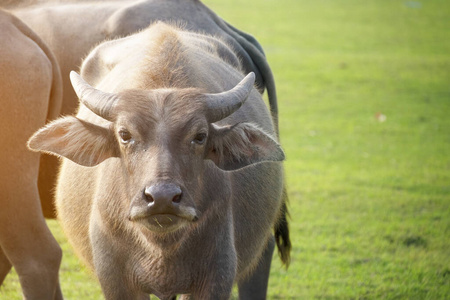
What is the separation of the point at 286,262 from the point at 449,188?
4364 mm

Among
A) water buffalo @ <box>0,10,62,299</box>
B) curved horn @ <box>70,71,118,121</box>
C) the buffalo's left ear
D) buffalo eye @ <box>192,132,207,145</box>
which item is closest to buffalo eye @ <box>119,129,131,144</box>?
curved horn @ <box>70,71,118,121</box>

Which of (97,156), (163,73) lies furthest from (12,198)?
(163,73)

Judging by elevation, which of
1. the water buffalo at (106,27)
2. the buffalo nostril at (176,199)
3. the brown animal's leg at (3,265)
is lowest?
the brown animal's leg at (3,265)

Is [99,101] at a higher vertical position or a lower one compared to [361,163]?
higher

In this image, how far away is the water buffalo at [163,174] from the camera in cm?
358

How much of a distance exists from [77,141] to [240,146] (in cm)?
87

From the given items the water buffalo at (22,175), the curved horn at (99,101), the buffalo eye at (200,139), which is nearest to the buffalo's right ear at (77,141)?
the curved horn at (99,101)

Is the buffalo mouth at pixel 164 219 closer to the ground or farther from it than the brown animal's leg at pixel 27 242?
farther from it

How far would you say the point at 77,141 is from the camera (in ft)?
12.6

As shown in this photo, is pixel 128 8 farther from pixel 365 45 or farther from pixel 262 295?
pixel 365 45

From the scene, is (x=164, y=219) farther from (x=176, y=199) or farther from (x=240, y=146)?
(x=240, y=146)

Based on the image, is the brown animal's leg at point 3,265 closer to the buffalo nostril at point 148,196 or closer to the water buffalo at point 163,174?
the water buffalo at point 163,174

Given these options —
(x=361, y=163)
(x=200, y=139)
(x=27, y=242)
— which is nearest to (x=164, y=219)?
(x=200, y=139)

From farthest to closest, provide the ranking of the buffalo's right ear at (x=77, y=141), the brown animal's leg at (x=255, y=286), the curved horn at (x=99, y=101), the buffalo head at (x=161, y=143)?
the brown animal's leg at (x=255, y=286) < the buffalo's right ear at (x=77, y=141) < the curved horn at (x=99, y=101) < the buffalo head at (x=161, y=143)
